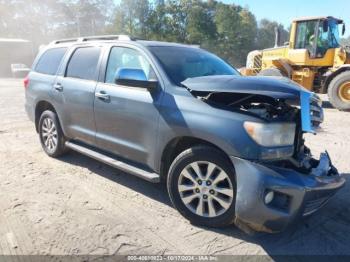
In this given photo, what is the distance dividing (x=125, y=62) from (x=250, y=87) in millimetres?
1816

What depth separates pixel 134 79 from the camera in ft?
12.7

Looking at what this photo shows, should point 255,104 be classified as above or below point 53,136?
above

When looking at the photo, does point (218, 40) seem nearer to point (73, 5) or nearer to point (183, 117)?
point (73, 5)

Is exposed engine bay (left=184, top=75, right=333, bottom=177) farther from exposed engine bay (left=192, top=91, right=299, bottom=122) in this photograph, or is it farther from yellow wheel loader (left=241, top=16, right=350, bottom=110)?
yellow wheel loader (left=241, top=16, right=350, bottom=110)

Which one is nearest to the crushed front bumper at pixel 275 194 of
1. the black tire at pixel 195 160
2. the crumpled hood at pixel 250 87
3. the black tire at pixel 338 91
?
the black tire at pixel 195 160

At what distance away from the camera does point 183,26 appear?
53.6 metres

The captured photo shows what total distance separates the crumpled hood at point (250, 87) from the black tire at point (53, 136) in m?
2.69

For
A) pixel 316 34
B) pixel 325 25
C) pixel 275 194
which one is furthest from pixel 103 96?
pixel 316 34

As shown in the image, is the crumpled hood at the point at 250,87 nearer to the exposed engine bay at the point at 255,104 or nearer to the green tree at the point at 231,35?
the exposed engine bay at the point at 255,104

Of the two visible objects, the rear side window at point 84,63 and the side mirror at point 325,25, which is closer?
the rear side window at point 84,63

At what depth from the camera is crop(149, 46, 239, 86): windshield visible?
4.11 m

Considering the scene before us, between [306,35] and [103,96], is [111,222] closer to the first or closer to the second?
[103,96]

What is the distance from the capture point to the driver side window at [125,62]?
4.22 m

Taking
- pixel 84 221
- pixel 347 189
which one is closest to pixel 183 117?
pixel 84 221
